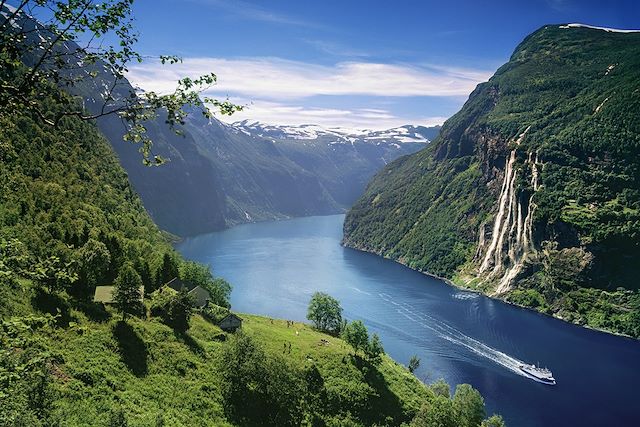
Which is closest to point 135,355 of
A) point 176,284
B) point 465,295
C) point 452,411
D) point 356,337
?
point 176,284

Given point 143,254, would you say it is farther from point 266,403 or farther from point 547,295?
point 547,295

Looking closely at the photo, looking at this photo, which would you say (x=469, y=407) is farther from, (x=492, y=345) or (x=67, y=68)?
(x=67, y=68)

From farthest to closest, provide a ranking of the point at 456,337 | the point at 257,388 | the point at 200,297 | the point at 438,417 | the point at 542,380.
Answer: the point at 456,337
the point at 542,380
the point at 200,297
the point at 438,417
the point at 257,388

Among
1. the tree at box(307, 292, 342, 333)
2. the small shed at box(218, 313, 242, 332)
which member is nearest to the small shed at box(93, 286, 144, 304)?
the small shed at box(218, 313, 242, 332)

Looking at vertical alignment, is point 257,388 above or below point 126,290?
below

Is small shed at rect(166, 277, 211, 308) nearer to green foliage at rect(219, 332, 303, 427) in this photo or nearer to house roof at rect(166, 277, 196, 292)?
house roof at rect(166, 277, 196, 292)

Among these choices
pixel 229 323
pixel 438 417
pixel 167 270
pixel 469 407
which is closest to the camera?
pixel 438 417
